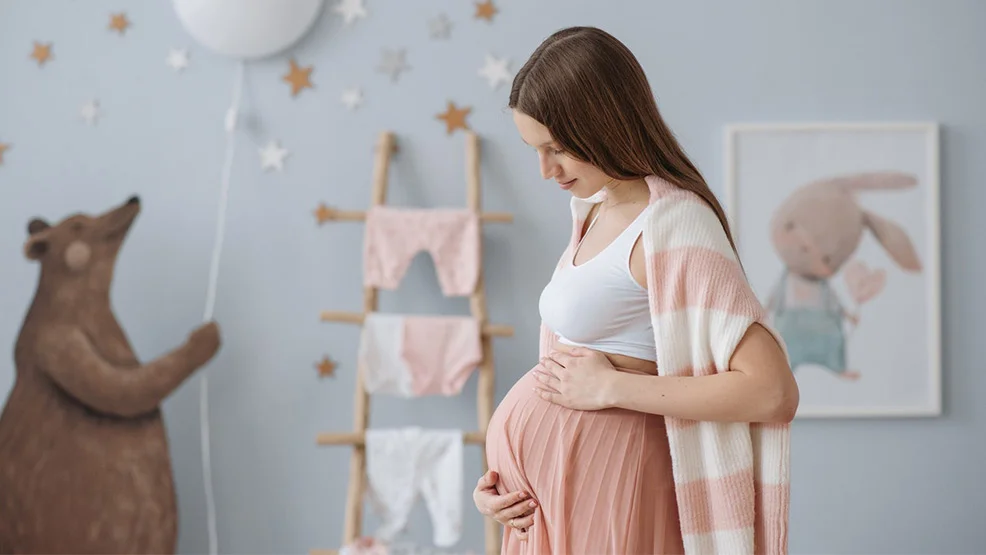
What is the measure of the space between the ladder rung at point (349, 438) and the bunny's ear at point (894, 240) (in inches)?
42.6

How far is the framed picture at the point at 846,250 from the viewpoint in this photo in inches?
91.2

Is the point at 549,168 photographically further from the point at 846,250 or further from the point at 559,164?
the point at 846,250

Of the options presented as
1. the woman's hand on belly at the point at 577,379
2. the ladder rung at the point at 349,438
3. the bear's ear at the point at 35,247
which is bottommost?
the ladder rung at the point at 349,438

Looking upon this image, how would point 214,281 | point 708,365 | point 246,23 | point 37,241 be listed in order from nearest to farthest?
point 708,365, point 37,241, point 246,23, point 214,281

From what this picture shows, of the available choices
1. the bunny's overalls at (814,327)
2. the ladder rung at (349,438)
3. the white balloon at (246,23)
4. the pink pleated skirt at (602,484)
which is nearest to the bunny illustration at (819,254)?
the bunny's overalls at (814,327)

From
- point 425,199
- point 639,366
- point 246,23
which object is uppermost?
point 246,23

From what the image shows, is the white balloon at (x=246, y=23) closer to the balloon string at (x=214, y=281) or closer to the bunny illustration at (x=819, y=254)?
the balloon string at (x=214, y=281)

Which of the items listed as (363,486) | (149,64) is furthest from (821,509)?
(149,64)

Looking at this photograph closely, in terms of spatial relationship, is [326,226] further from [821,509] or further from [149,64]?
[821,509]

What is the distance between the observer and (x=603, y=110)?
0.99 metres

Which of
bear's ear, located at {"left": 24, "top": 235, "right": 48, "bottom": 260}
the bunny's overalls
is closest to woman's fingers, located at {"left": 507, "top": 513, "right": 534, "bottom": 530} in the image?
the bunny's overalls

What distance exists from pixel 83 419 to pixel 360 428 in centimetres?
62

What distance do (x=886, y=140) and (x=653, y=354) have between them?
1.55m

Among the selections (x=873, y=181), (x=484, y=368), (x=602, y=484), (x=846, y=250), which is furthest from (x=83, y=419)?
(x=873, y=181)
